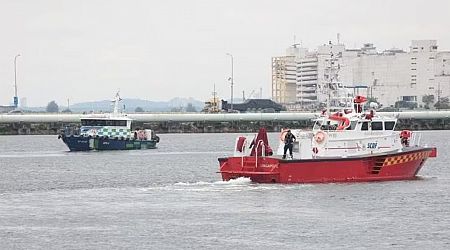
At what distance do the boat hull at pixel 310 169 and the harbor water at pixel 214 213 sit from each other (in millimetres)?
517

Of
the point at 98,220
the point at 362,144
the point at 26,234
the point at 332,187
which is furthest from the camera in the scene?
the point at 362,144

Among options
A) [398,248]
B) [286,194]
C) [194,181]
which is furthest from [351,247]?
[194,181]

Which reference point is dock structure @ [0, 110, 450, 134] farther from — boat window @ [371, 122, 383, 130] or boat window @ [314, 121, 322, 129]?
boat window @ [371, 122, 383, 130]

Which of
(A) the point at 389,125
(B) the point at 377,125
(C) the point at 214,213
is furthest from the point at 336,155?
(C) the point at 214,213

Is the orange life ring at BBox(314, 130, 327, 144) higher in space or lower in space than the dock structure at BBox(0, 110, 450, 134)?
higher

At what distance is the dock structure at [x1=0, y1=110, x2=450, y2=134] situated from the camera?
497 ft

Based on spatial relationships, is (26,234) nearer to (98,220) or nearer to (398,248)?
(98,220)

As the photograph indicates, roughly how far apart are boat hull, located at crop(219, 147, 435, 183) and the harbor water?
52 centimetres

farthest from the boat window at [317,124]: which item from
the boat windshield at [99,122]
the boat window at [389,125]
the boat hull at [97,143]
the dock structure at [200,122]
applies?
the dock structure at [200,122]

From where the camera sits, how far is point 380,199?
48.5 meters

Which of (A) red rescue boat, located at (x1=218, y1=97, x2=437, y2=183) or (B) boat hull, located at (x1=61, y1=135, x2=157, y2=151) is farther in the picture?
(B) boat hull, located at (x1=61, y1=135, x2=157, y2=151)

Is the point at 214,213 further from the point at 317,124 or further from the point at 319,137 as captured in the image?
the point at 317,124

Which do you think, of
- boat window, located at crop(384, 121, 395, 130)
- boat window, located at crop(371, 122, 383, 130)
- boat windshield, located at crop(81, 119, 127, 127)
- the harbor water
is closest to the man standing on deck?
the harbor water

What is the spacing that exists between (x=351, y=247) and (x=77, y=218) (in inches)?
453
